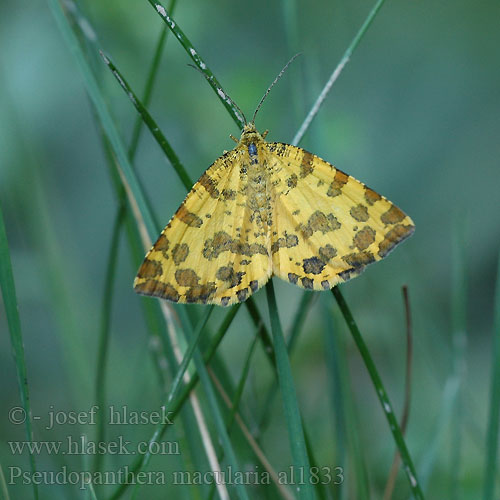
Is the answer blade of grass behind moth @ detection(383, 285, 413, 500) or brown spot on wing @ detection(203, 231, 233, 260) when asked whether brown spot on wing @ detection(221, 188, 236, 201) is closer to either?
brown spot on wing @ detection(203, 231, 233, 260)

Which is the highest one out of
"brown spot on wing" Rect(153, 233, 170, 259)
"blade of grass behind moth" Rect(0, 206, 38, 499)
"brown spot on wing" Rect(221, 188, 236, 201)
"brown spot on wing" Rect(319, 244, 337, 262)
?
"brown spot on wing" Rect(221, 188, 236, 201)

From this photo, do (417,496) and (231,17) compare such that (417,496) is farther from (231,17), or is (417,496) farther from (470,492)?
(231,17)

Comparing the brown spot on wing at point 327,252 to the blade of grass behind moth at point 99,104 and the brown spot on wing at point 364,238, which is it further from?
the blade of grass behind moth at point 99,104

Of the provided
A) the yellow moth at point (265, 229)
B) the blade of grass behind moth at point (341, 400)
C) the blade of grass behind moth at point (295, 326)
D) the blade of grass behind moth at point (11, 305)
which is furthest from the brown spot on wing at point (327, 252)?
the blade of grass behind moth at point (11, 305)

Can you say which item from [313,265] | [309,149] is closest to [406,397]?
[313,265]

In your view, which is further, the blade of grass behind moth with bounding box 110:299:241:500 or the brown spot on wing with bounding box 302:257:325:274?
the brown spot on wing with bounding box 302:257:325:274

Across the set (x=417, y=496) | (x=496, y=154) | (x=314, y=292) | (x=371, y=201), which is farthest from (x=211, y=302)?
(x=496, y=154)

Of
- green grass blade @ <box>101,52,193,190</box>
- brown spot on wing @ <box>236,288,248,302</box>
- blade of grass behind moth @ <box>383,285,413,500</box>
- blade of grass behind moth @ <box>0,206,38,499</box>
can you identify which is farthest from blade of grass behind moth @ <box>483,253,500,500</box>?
blade of grass behind moth @ <box>0,206,38,499</box>

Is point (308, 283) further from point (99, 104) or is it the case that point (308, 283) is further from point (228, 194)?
point (99, 104)
